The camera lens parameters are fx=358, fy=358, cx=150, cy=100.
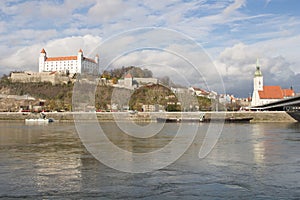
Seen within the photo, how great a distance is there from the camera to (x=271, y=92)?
94125mm

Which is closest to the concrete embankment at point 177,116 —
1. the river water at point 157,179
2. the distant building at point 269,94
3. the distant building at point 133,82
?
the distant building at point 133,82

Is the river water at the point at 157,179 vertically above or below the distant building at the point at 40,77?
below

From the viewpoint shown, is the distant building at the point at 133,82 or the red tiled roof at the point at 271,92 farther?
the red tiled roof at the point at 271,92

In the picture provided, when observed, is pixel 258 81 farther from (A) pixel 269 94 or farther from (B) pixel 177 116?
(B) pixel 177 116

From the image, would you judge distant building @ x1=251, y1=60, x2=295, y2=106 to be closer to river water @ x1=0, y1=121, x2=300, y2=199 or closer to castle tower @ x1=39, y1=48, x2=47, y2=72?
castle tower @ x1=39, y1=48, x2=47, y2=72

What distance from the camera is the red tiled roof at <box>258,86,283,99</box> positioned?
93125mm

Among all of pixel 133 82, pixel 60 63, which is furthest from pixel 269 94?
pixel 60 63

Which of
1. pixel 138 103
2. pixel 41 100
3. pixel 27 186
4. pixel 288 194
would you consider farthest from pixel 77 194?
pixel 41 100

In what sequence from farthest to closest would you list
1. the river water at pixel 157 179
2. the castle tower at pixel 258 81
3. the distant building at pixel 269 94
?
1. the castle tower at pixel 258 81
2. the distant building at pixel 269 94
3. the river water at pixel 157 179

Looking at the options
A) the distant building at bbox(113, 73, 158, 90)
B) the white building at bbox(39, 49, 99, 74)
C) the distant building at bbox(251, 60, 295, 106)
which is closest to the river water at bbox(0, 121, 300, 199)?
the distant building at bbox(113, 73, 158, 90)

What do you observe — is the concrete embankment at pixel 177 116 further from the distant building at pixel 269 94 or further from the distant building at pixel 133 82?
the distant building at pixel 269 94

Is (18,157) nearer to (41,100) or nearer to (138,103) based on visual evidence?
(138,103)

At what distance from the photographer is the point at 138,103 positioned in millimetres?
66812

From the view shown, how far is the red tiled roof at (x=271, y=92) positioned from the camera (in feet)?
306
